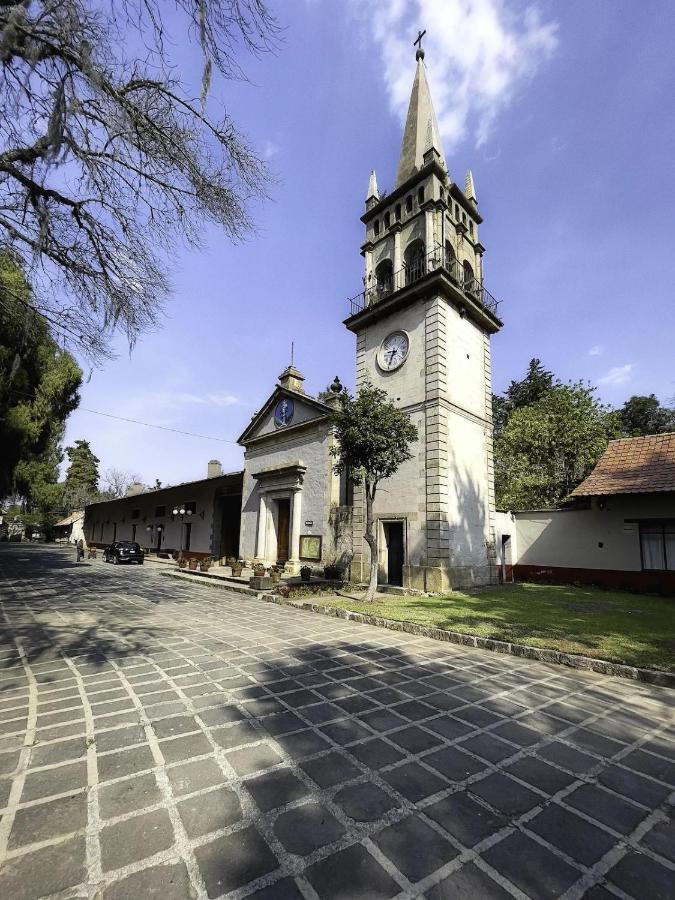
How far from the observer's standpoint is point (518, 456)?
24.5 m

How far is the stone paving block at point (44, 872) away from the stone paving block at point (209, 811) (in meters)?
0.54

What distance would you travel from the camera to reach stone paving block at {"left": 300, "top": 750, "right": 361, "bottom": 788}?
9.55ft

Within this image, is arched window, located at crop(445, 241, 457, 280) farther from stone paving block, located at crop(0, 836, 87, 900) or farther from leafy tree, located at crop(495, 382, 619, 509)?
stone paving block, located at crop(0, 836, 87, 900)

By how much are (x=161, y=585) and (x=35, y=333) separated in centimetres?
1032

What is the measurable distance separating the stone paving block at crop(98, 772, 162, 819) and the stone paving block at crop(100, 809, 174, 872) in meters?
0.11

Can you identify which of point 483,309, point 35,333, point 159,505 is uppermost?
point 483,309

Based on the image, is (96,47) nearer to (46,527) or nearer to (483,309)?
(483,309)

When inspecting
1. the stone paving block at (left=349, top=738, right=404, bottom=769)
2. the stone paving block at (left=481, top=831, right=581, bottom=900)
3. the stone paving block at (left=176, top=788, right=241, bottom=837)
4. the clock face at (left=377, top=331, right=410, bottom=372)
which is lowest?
the stone paving block at (left=349, top=738, right=404, bottom=769)

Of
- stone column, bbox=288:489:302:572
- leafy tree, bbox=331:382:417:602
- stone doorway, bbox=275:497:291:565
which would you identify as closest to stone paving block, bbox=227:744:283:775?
leafy tree, bbox=331:382:417:602

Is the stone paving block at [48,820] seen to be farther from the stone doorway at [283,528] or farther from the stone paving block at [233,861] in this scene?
the stone doorway at [283,528]

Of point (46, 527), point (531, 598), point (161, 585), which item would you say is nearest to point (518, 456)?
point (531, 598)

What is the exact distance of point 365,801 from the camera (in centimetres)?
269

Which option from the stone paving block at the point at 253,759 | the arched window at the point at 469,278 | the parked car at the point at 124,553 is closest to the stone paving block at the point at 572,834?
the stone paving block at the point at 253,759

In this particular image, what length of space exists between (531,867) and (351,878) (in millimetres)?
970
